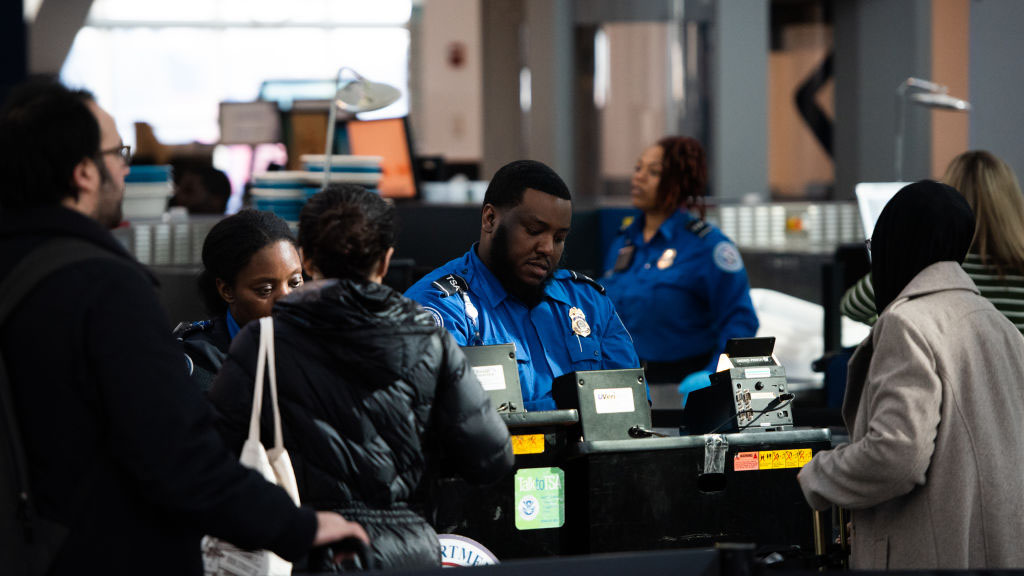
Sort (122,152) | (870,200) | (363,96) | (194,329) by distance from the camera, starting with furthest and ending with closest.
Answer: (363,96) → (870,200) → (194,329) → (122,152)

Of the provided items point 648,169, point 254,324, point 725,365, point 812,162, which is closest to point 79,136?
point 254,324

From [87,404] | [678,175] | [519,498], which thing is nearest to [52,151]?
[87,404]

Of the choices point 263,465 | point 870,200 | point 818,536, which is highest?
point 870,200

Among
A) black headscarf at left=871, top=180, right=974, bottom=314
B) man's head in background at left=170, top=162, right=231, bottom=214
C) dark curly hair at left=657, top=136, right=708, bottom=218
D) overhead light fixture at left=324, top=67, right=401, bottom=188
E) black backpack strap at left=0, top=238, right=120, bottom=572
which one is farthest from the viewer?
man's head in background at left=170, top=162, right=231, bottom=214

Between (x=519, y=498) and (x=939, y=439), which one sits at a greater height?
(x=939, y=439)

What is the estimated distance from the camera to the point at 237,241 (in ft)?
8.79

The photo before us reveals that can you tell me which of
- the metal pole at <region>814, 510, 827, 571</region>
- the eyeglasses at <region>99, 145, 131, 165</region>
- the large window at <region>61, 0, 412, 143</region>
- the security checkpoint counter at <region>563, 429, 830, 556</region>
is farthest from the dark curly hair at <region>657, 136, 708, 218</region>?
the large window at <region>61, 0, 412, 143</region>

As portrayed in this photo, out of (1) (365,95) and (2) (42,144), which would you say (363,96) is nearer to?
(1) (365,95)

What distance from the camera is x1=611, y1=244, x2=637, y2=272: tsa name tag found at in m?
4.43

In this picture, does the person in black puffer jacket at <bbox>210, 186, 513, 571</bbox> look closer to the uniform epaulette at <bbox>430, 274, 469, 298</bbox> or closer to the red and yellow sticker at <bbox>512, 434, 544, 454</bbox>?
the red and yellow sticker at <bbox>512, 434, 544, 454</bbox>

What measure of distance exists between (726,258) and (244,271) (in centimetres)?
207

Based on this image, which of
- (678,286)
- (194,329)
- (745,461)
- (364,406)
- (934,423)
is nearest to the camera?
(364,406)

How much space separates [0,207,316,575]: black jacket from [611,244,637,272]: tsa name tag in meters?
2.99

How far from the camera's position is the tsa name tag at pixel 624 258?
4.43m
